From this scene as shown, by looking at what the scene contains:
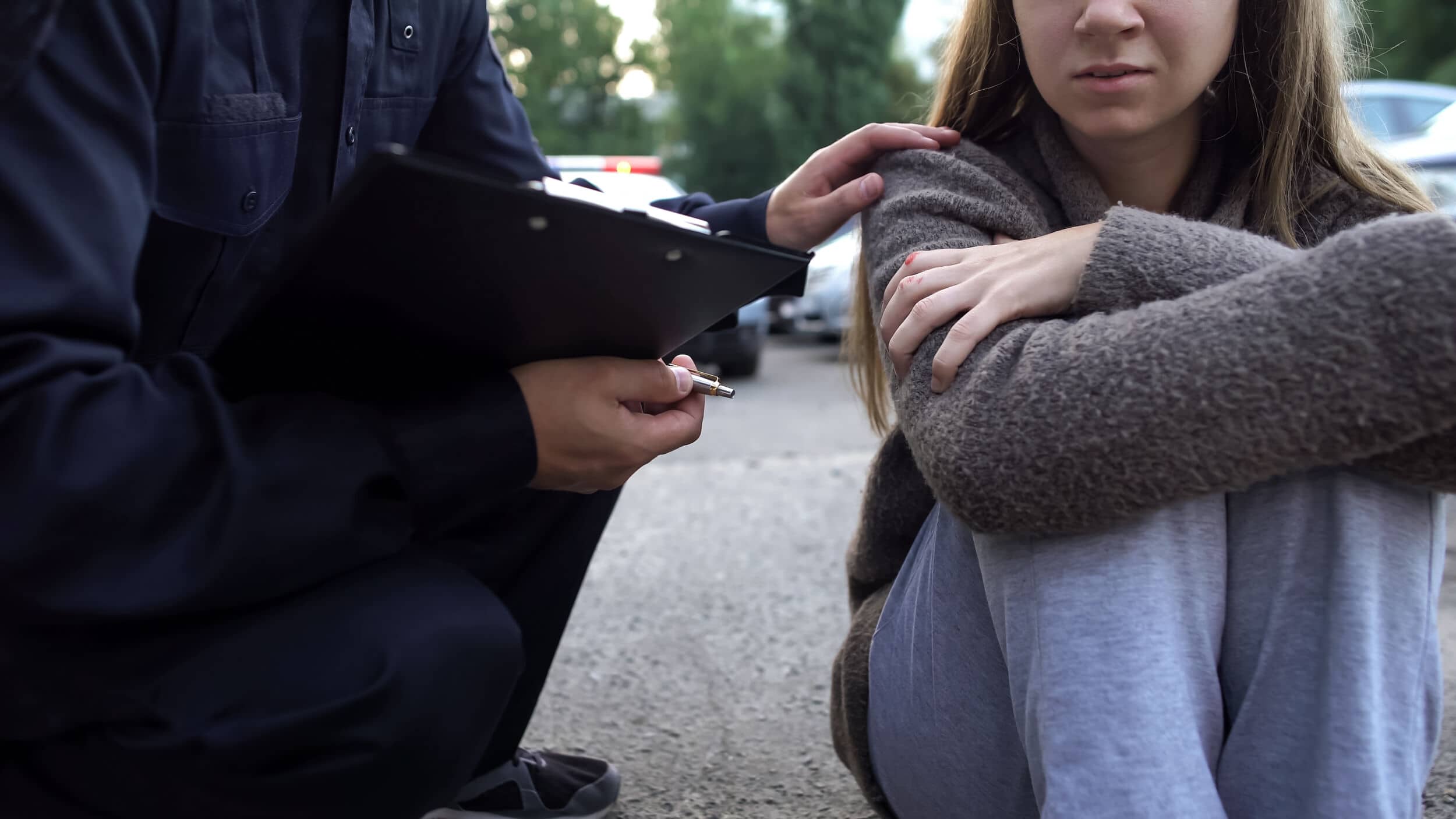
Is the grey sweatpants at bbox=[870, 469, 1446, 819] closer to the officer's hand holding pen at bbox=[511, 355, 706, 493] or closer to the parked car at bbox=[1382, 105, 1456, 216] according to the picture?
the officer's hand holding pen at bbox=[511, 355, 706, 493]

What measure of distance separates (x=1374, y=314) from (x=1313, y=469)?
0.55 ft

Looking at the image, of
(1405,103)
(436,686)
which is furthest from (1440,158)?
(436,686)

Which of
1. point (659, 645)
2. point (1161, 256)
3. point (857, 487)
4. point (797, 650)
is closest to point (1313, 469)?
point (1161, 256)

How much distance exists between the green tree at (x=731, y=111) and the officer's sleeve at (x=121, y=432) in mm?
24870

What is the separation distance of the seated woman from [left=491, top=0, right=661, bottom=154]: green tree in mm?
32587

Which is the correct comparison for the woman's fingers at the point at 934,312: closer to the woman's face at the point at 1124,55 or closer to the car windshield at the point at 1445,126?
the woman's face at the point at 1124,55

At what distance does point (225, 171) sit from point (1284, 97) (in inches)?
53.1

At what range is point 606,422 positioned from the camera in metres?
1.28

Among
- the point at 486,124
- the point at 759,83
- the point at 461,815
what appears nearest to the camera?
the point at 461,815

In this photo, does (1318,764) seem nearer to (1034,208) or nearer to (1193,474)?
(1193,474)

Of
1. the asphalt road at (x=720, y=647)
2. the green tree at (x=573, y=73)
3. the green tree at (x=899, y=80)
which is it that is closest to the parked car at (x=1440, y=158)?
the asphalt road at (x=720, y=647)

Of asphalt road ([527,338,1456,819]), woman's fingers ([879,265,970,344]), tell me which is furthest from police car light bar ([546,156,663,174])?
woman's fingers ([879,265,970,344])

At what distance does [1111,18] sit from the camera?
1465mm

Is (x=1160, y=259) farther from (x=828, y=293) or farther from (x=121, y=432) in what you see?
(x=828, y=293)
